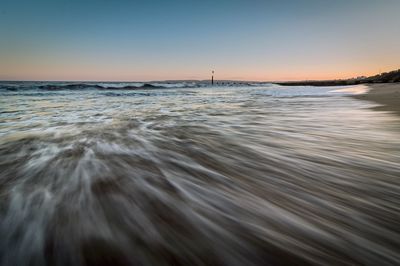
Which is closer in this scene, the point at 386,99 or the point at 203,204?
the point at 203,204

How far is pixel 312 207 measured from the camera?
5.76ft

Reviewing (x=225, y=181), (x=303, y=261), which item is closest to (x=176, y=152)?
(x=225, y=181)

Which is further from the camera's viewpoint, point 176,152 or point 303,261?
point 176,152

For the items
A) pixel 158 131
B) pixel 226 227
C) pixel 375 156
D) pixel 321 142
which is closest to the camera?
pixel 226 227

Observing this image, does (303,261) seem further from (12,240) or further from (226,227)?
(12,240)

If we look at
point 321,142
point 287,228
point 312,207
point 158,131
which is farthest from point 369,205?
point 158,131

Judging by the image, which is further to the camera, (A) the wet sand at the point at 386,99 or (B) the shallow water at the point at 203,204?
(A) the wet sand at the point at 386,99

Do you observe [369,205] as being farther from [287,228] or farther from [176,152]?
[176,152]

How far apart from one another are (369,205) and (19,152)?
4079 millimetres

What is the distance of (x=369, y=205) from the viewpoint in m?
1.75

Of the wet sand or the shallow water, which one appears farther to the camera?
the wet sand

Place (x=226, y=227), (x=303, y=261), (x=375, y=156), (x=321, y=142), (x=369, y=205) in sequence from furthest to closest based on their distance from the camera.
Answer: (x=321, y=142) → (x=375, y=156) → (x=369, y=205) → (x=226, y=227) → (x=303, y=261)

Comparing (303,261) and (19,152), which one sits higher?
(303,261)

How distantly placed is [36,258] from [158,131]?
3775 millimetres
